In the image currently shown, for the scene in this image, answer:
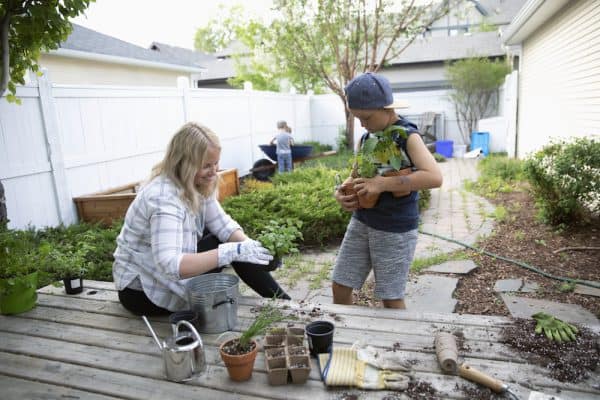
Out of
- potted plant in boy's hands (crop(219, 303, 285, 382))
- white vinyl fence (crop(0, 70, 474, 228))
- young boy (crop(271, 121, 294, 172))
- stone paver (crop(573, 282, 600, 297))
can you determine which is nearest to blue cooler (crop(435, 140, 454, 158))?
young boy (crop(271, 121, 294, 172))

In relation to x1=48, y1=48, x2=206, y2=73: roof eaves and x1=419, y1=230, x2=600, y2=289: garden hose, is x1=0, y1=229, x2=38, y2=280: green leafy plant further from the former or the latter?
x1=48, y1=48, x2=206, y2=73: roof eaves

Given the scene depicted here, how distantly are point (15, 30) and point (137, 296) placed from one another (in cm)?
216

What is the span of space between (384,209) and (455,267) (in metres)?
2.18

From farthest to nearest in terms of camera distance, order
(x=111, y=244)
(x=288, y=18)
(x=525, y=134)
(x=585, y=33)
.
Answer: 1. (x=288, y=18)
2. (x=525, y=134)
3. (x=585, y=33)
4. (x=111, y=244)

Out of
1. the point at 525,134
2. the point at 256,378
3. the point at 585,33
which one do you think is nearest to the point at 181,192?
the point at 256,378

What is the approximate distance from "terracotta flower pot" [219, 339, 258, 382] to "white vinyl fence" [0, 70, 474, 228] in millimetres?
4150

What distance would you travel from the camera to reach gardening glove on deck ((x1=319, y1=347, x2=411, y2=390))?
70.2 inches

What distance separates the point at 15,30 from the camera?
3209 mm

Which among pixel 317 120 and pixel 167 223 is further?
pixel 317 120

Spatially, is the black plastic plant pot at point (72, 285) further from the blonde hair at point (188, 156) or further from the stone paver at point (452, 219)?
the stone paver at point (452, 219)

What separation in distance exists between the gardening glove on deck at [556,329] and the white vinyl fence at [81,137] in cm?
504

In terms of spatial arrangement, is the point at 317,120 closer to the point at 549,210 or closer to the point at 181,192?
the point at 549,210

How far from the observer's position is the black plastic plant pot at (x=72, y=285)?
291 centimetres

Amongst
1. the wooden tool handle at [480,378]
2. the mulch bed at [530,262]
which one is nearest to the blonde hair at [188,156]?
the wooden tool handle at [480,378]
